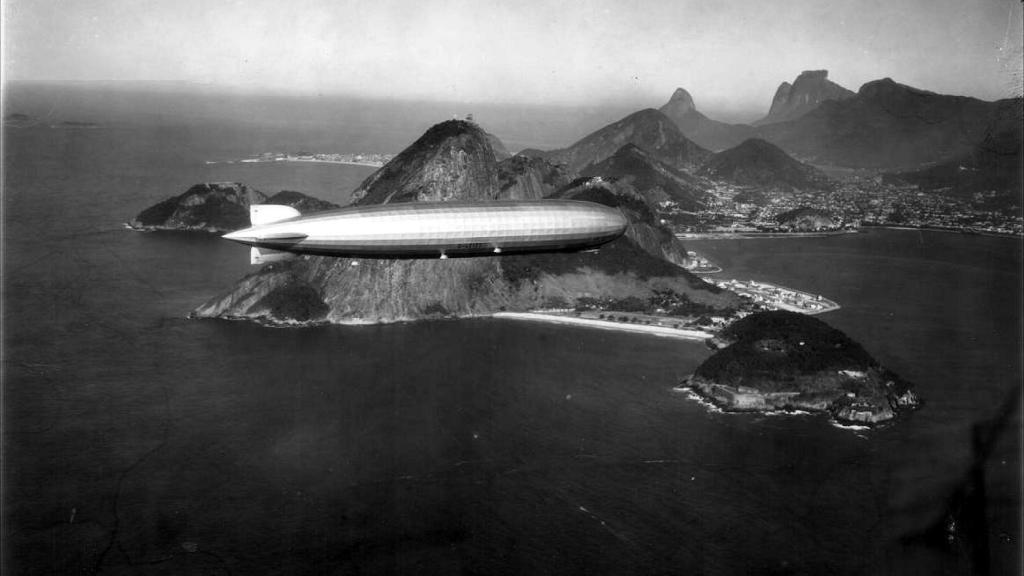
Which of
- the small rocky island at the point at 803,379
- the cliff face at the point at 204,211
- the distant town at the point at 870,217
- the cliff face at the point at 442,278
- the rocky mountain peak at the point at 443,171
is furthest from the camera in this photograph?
the distant town at the point at 870,217

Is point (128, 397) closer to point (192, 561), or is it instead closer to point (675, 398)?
point (192, 561)

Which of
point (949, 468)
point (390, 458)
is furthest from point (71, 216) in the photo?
point (949, 468)

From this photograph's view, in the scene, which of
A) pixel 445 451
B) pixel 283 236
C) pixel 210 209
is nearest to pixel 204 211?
pixel 210 209

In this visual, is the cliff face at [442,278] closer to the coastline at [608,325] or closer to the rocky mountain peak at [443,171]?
the rocky mountain peak at [443,171]

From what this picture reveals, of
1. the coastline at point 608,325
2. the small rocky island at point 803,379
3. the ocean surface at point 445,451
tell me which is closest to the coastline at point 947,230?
the ocean surface at point 445,451

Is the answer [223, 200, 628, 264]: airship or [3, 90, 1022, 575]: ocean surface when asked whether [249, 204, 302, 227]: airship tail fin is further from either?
[3, 90, 1022, 575]: ocean surface
